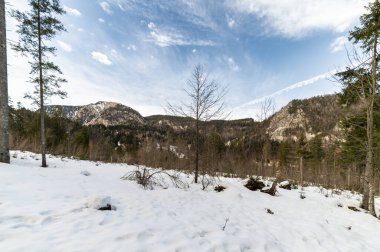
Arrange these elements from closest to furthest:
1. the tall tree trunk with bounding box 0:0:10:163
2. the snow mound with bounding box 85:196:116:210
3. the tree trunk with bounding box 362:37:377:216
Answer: the snow mound with bounding box 85:196:116:210 → the tree trunk with bounding box 362:37:377:216 → the tall tree trunk with bounding box 0:0:10:163

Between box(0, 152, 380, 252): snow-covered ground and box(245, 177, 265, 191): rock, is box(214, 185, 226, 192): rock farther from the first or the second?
box(245, 177, 265, 191): rock

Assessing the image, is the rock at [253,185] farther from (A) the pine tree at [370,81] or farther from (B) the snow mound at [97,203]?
(B) the snow mound at [97,203]

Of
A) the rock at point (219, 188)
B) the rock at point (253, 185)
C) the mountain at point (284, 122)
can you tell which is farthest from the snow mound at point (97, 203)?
the rock at point (253, 185)

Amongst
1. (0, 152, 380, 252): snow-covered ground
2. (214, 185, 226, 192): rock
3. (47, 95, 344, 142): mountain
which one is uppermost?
(47, 95, 344, 142): mountain

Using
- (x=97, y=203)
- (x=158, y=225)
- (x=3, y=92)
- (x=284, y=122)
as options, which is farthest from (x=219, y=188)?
(x=284, y=122)

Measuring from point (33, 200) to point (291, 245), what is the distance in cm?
560

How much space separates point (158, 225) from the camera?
165 inches

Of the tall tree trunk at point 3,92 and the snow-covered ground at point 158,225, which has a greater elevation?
the tall tree trunk at point 3,92

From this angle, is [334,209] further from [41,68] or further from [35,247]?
[41,68]

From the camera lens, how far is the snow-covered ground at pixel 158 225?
10.5 feet

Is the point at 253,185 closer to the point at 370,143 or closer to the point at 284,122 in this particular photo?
the point at 370,143

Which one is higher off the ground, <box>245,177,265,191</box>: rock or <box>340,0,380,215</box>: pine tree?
<box>340,0,380,215</box>: pine tree

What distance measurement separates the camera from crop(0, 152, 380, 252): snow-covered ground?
10.5 ft

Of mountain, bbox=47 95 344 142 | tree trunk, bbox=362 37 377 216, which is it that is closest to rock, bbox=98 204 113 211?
mountain, bbox=47 95 344 142
